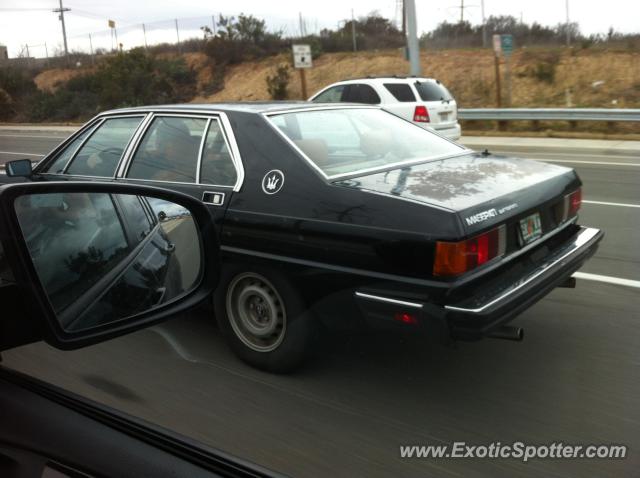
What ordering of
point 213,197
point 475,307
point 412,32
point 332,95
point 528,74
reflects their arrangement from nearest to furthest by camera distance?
point 475,307 → point 213,197 → point 332,95 → point 412,32 → point 528,74

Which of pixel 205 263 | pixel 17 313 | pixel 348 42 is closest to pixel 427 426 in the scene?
pixel 205 263

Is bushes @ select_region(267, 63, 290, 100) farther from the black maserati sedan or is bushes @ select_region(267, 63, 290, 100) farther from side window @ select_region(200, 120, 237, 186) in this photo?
side window @ select_region(200, 120, 237, 186)

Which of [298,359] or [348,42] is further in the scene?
[348,42]

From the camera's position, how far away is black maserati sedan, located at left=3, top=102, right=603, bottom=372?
301cm

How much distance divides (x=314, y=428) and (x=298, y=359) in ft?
1.83

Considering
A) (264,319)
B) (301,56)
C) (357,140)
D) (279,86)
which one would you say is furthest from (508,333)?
(279,86)

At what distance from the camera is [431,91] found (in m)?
14.8

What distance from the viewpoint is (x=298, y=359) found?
3574 mm

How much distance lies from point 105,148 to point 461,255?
A: 2.97 meters

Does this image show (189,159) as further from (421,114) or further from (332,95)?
(332,95)

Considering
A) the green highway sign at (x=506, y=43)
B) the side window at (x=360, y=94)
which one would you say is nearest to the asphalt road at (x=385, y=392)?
the side window at (x=360, y=94)

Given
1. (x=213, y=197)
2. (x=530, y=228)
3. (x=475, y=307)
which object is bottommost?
(x=475, y=307)

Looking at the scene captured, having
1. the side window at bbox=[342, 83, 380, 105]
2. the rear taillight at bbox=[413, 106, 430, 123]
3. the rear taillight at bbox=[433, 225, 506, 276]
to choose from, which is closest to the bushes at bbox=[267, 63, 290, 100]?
the side window at bbox=[342, 83, 380, 105]

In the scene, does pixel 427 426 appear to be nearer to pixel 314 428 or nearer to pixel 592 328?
pixel 314 428
